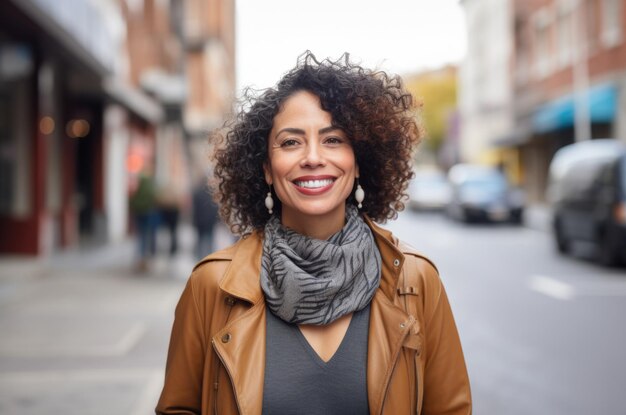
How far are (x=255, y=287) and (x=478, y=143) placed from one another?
163 feet

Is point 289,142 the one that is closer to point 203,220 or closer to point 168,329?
point 168,329

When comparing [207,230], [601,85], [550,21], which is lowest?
[207,230]

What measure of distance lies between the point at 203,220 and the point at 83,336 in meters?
5.24

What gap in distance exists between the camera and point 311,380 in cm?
214

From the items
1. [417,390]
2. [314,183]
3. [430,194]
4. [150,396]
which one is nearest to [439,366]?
[417,390]

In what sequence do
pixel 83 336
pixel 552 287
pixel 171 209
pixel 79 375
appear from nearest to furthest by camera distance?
pixel 79 375
pixel 83 336
pixel 552 287
pixel 171 209

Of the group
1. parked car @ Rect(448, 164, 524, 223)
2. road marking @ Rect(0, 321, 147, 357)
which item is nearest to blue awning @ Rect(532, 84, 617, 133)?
parked car @ Rect(448, 164, 524, 223)

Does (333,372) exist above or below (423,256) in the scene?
below

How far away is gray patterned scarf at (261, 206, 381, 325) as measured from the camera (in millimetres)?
2172

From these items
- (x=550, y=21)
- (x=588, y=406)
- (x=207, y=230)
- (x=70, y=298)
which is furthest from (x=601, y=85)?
(x=588, y=406)

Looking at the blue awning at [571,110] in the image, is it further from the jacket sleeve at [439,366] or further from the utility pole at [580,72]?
the jacket sleeve at [439,366]

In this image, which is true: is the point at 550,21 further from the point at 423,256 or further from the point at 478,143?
the point at 423,256

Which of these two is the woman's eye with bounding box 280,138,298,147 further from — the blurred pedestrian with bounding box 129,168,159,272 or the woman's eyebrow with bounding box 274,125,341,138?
the blurred pedestrian with bounding box 129,168,159,272

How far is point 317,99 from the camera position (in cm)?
233
